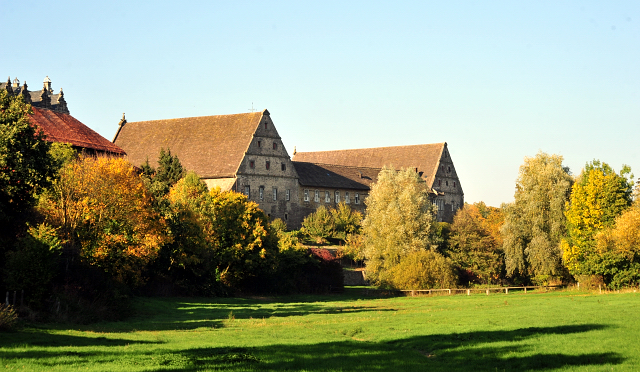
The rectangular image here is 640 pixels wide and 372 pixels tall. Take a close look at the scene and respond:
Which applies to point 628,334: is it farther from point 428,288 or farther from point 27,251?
point 428,288

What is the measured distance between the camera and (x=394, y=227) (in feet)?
197

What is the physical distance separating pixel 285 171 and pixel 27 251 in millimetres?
51077

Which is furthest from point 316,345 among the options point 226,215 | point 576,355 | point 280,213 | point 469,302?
point 280,213

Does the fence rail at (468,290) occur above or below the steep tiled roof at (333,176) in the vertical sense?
below

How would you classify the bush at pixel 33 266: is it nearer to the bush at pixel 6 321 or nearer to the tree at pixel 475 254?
the bush at pixel 6 321

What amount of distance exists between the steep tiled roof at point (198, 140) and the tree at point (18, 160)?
44.3 m

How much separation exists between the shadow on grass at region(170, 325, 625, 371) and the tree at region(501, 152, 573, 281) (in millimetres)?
38151

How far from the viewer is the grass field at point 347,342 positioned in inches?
683

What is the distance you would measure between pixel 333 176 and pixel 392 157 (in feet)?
71.4

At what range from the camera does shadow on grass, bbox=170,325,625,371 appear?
17.3m

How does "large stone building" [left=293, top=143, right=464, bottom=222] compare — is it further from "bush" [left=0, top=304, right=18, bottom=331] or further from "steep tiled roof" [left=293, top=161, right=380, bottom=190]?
"bush" [left=0, top=304, right=18, bottom=331]

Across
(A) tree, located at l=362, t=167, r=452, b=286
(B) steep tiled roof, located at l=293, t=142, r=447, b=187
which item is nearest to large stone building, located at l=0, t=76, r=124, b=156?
(A) tree, located at l=362, t=167, r=452, b=286

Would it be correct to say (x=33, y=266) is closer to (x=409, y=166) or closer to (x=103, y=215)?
(x=103, y=215)

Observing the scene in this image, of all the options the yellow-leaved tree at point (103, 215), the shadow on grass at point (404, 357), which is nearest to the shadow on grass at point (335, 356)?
the shadow on grass at point (404, 357)
